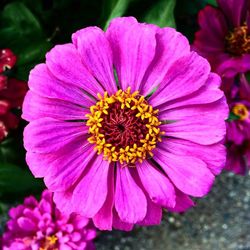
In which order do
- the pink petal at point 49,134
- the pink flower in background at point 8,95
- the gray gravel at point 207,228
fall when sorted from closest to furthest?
1. the pink petal at point 49,134
2. the pink flower in background at point 8,95
3. the gray gravel at point 207,228

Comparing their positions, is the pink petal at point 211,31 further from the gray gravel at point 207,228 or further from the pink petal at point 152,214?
the gray gravel at point 207,228

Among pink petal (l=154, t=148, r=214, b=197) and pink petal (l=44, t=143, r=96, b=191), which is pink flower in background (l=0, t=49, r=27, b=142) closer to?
pink petal (l=44, t=143, r=96, b=191)

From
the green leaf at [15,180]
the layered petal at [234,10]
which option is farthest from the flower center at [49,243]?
the layered petal at [234,10]

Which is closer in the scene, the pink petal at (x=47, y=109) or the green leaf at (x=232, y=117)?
the pink petal at (x=47, y=109)

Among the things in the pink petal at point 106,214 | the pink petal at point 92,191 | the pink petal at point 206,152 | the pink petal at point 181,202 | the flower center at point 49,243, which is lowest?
the flower center at point 49,243

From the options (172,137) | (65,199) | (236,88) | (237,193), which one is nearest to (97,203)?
(65,199)

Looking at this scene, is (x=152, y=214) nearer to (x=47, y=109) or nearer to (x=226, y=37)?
(x=47, y=109)

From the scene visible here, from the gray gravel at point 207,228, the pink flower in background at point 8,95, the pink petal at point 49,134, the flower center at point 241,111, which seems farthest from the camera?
the gray gravel at point 207,228

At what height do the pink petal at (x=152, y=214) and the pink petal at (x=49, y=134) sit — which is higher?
the pink petal at (x=49, y=134)
